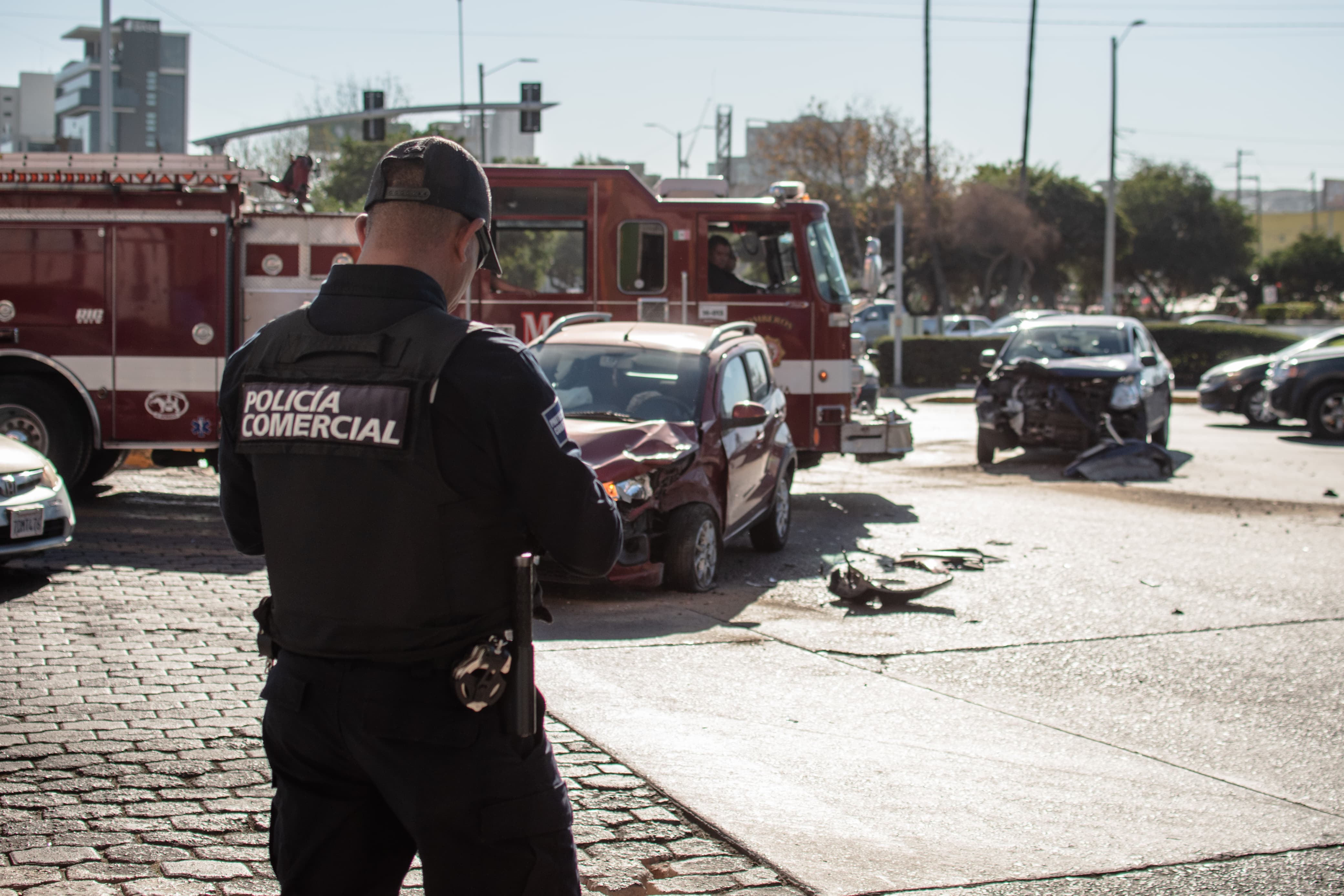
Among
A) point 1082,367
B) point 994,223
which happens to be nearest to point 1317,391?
point 1082,367

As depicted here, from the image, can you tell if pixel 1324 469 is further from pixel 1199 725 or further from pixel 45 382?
pixel 45 382

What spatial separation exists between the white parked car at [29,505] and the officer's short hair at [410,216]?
21.8 feet

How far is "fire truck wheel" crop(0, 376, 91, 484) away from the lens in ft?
38.1

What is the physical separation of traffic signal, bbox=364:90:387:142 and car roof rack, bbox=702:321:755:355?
19.0 m

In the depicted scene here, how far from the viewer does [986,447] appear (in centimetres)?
1639

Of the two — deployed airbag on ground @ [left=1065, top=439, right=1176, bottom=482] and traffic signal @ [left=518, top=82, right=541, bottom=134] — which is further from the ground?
traffic signal @ [left=518, top=82, right=541, bottom=134]

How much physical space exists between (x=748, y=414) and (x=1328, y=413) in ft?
46.8

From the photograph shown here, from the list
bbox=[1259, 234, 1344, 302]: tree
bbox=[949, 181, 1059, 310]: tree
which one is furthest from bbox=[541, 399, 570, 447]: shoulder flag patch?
bbox=[1259, 234, 1344, 302]: tree

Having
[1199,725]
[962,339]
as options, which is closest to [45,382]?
[1199,725]

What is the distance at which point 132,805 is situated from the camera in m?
4.42

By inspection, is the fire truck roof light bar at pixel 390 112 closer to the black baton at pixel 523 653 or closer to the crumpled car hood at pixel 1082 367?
the crumpled car hood at pixel 1082 367

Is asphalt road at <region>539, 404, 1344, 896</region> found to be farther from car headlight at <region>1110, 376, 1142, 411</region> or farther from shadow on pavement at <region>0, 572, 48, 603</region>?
car headlight at <region>1110, 376, 1142, 411</region>

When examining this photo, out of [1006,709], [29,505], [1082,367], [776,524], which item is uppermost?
[1082,367]

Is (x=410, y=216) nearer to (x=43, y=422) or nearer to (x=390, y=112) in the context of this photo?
(x=43, y=422)
